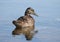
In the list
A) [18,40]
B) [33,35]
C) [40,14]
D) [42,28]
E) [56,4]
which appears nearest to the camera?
[18,40]

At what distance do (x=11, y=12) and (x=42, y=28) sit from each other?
146 inches

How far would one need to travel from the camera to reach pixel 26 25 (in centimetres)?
1473

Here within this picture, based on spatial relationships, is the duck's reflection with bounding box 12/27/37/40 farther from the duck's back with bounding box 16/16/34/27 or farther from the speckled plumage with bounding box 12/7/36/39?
the duck's back with bounding box 16/16/34/27

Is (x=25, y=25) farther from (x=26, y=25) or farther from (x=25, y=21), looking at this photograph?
(x=25, y=21)

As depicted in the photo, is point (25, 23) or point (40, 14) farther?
point (40, 14)

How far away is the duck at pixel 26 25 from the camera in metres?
13.1

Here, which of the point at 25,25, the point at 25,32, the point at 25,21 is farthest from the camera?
the point at 25,21

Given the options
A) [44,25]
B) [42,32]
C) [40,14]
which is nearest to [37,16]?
[40,14]

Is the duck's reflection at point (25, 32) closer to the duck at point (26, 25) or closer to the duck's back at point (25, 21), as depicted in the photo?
the duck at point (26, 25)

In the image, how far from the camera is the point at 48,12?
654 inches

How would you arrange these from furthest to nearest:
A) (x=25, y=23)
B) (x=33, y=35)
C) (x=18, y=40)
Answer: (x=25, y=23)
(x=33, y=35)
(x=18, y=40)

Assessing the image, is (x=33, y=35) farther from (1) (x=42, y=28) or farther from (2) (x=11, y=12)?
(2) (x=11, y=12)

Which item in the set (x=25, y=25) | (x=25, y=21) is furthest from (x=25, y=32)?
(x=25, y=21)

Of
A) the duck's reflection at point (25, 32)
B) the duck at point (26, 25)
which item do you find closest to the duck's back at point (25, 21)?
the duck at point (26, 25)
